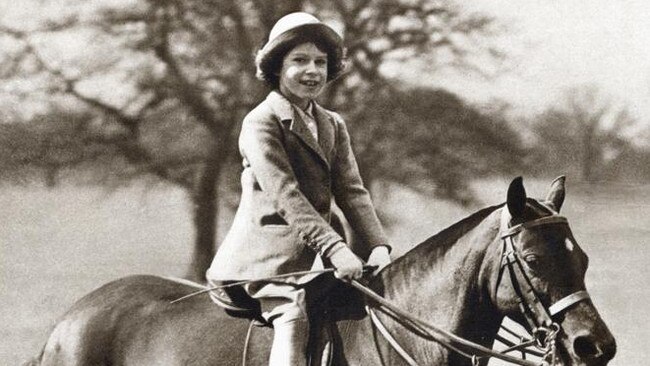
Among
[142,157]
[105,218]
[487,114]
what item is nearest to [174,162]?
[142,157]

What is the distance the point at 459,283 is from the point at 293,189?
65 cm

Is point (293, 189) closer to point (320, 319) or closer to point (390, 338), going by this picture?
point (320, 319)

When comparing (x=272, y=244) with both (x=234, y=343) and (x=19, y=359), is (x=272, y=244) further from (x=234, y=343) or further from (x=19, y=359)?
(x=19, y=359)

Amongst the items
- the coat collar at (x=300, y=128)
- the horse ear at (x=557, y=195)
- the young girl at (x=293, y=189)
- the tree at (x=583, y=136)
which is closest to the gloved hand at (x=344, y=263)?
the young girl at (x=293, y=189)

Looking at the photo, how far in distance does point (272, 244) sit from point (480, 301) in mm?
793

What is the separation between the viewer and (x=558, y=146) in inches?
243

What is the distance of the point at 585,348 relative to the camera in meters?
2.39

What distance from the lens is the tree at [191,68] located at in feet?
20.8

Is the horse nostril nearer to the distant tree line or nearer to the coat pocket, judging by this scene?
the coat pocket

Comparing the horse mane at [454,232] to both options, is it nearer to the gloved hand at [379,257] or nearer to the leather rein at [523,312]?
the leather rein at [523,312]

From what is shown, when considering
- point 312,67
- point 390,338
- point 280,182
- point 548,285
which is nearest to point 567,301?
point 548,285

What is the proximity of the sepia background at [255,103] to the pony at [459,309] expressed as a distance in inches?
108

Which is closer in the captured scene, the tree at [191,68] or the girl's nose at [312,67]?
the girl's nose at [312,67]

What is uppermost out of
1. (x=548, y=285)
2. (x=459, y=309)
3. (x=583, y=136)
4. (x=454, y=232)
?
(x=583, y=136)
